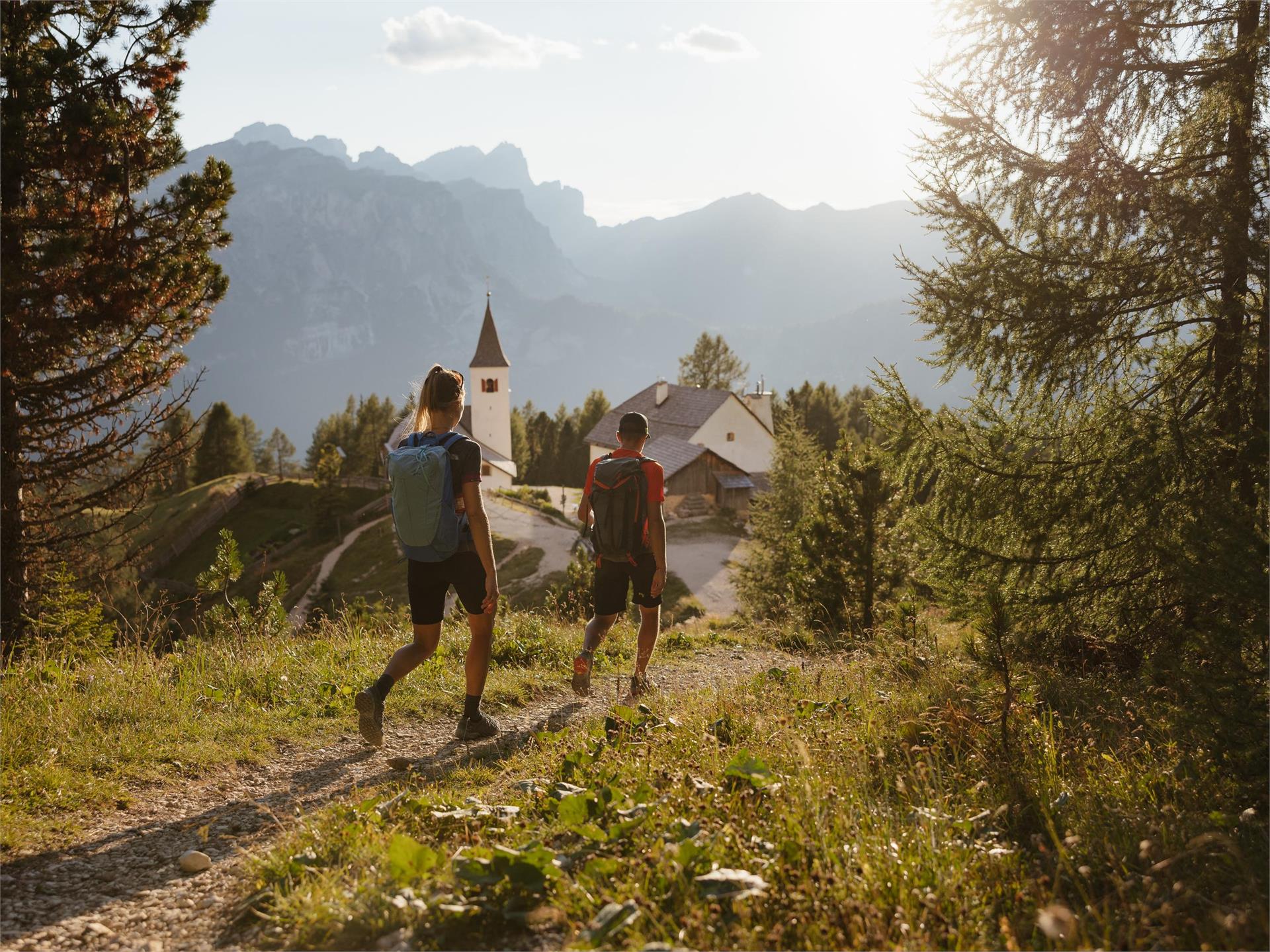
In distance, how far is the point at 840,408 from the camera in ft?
243

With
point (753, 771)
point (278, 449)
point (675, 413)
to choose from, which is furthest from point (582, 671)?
point (278, 449)

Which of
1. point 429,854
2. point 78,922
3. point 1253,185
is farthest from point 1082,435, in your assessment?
point 78,922

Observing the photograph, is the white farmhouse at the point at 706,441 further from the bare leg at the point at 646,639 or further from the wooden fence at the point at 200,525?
the bare leg at the point at 646,639

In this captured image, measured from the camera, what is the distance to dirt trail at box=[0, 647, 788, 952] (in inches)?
115

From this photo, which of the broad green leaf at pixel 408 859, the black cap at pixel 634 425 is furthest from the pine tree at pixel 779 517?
the broad green leaf at pixel 408 859

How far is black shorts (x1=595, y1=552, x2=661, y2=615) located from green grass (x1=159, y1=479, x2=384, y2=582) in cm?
4124

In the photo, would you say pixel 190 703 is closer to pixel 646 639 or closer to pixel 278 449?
pixel 646 639

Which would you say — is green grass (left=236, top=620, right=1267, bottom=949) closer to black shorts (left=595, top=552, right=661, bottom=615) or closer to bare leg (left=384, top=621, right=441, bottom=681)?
bare leg (left=384, top=621, right=441, bottom=681)

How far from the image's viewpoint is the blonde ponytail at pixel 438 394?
4883mm

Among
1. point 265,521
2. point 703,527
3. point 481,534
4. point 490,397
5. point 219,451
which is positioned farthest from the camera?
point 219,451

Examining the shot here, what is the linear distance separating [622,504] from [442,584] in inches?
61.2

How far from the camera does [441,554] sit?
477 cm

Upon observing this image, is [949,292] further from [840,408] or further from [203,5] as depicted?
[840,408]

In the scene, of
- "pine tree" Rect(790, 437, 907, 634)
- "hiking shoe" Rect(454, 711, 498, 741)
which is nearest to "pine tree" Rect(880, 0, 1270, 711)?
"hiking shoe" Rect(454, 711, 498, 741)
